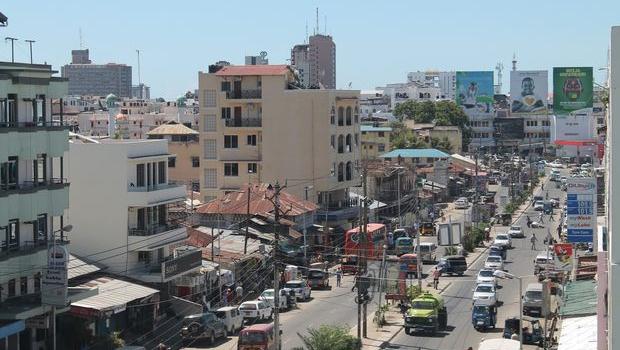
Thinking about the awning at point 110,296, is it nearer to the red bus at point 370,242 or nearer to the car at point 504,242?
the red bus at point 370,242

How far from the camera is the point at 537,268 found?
56781 millimetres

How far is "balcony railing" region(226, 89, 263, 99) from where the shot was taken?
235 ft

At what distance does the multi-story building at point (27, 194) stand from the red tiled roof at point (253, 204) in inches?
916

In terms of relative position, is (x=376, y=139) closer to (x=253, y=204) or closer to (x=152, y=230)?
(x=253, y=204)

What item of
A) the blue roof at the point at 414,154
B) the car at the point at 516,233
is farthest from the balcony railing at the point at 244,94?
the blue roof at the point at 414,154

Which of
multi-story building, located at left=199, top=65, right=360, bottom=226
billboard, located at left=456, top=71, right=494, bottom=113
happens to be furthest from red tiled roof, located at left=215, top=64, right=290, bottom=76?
billboard, located at left=456, top=71, right=494, bottom=113

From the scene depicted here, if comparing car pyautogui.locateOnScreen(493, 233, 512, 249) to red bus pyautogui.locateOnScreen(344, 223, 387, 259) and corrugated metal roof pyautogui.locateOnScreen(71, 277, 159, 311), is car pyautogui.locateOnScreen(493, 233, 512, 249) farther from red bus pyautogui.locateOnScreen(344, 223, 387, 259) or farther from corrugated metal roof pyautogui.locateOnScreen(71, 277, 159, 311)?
corrugated metal roof pyautogui.locateOnScreen(71, 277, 159, 311)

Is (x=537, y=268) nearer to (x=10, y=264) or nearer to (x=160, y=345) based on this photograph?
A: (x=160, y=345)

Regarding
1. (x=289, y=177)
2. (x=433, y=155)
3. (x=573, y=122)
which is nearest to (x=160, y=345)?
(x=289, y=177)

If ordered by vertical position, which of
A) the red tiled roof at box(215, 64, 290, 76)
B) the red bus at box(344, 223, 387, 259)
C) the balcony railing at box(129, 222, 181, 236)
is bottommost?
the red bus at box(344, 223, 387, 259)

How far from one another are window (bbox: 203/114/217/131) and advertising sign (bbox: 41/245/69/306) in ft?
129

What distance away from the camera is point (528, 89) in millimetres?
115125

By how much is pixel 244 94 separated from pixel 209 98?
2444 millimetres

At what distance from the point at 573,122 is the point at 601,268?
180 feet
